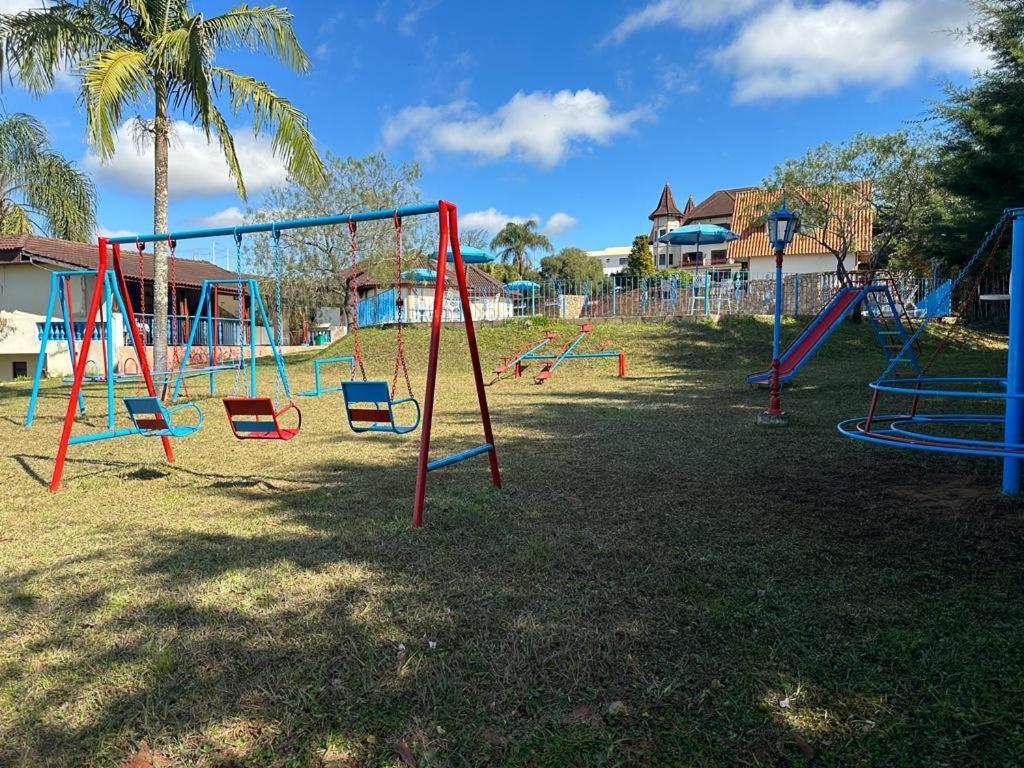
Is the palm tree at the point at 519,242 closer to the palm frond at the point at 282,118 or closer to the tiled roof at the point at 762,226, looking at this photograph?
the tiled roof at the point at 762,226

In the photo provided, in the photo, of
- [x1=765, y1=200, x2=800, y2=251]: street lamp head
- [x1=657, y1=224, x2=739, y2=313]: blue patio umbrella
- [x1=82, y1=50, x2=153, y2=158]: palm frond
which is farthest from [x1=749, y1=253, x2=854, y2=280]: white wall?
[x1=82, y1=50, x2=153, y2=158]: palm frond

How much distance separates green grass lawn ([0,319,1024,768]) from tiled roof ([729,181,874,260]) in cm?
1885

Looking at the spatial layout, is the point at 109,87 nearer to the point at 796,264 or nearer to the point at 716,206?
the point at 796,264

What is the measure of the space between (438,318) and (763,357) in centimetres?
1464

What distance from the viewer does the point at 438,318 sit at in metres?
4.63

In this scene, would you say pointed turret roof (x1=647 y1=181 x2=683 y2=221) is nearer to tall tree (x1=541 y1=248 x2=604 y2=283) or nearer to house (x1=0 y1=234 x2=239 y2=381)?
tall tree (x1=541 y1=248 x2=604 y2=283)

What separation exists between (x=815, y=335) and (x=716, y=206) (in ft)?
158

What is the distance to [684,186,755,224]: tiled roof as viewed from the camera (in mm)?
54875

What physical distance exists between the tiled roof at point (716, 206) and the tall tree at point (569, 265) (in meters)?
13.7

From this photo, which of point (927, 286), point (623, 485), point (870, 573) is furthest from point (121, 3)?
point (927, 286)

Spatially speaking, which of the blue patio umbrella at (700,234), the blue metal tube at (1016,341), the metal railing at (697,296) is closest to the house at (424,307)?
the metal railing at (697,296)

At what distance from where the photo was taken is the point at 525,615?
3.08 meters

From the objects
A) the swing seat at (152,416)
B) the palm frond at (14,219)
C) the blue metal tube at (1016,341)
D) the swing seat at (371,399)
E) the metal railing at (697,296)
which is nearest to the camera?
the blue metal tube at (1016,341)

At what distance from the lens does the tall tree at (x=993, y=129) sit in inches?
402
